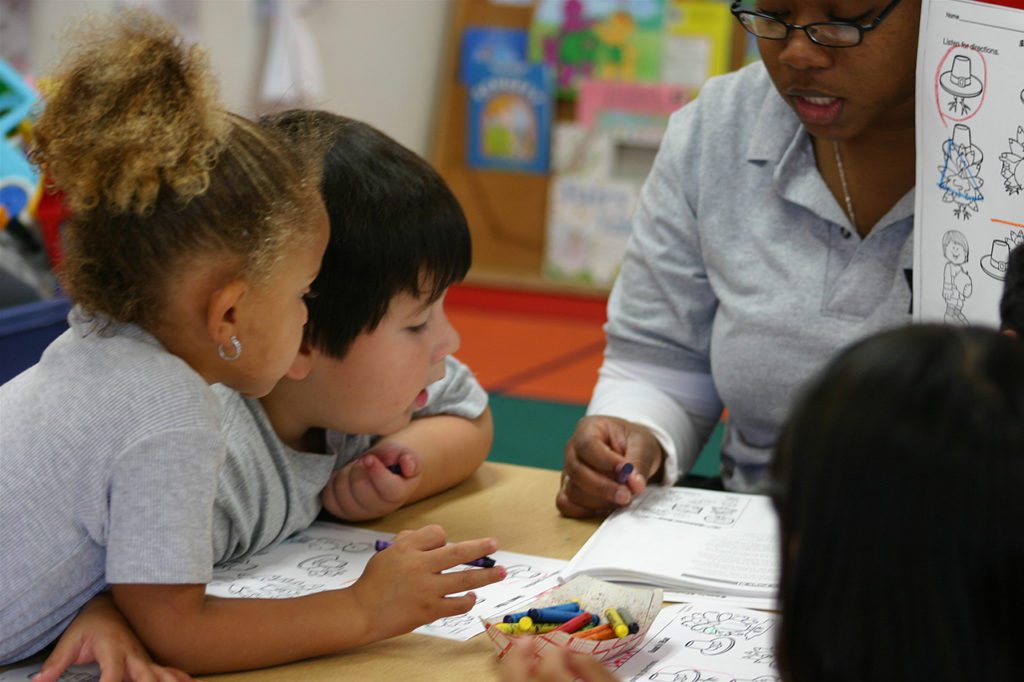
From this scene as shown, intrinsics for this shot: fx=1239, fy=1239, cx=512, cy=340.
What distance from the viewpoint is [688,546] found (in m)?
1.13

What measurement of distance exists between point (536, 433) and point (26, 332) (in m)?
1.71

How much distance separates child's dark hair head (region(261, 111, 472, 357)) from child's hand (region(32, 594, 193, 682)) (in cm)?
38

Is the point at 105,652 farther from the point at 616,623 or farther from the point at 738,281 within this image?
the point at 738,281

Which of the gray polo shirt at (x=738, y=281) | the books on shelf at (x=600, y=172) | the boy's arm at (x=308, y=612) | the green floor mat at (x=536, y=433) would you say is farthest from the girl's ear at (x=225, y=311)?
the books on shelf at (x=600, y=172)

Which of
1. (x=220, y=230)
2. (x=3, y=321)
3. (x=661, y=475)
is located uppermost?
(x=220, y=230)

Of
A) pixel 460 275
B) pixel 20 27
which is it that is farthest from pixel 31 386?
pixel 20 27

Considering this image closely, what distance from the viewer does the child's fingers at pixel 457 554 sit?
0.95 meters

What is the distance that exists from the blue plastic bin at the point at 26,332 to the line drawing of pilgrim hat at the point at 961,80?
38.6 inches

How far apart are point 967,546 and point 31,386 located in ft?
2.12

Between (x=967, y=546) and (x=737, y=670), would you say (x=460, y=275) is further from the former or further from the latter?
(x=967, y=546)

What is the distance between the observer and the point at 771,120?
144 cm

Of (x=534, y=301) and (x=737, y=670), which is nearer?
(x=737, y=670)

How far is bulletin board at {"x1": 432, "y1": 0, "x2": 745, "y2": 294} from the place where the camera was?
426 centimetres

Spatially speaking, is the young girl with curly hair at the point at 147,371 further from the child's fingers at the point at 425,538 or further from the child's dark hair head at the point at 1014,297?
the child's dark hair head at the point at 1014,297
